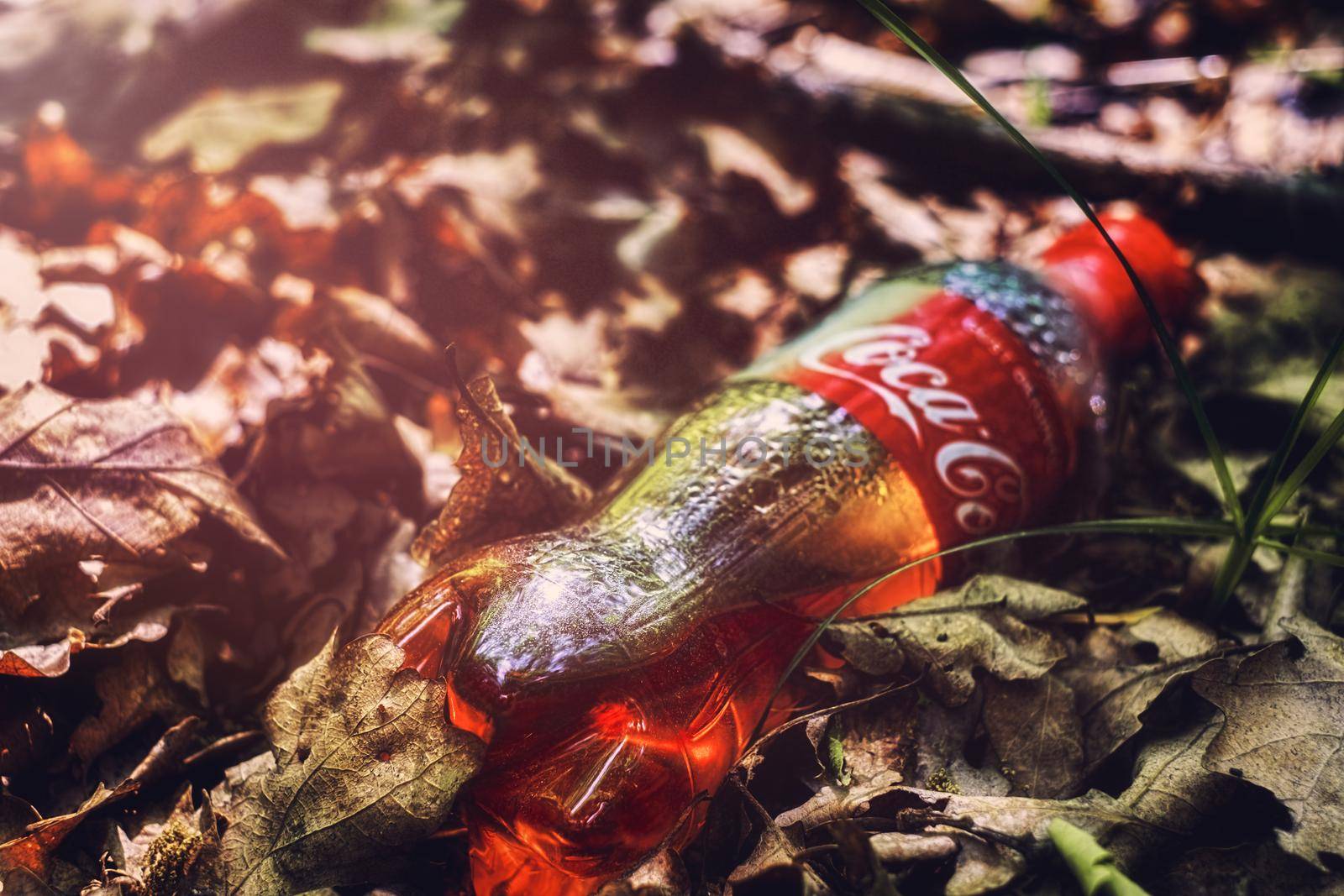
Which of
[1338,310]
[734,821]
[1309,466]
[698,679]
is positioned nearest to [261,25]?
[698,679]

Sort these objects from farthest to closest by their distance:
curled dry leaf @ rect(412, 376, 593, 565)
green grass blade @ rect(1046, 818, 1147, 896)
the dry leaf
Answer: the dry leaf → curled dry leaf @ rect(412, 376, 593, 565) → green grass blade @ rect(1046, 818, 1147, 896)

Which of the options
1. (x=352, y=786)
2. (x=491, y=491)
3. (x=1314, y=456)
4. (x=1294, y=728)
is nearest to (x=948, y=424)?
(x=1314, y=456)

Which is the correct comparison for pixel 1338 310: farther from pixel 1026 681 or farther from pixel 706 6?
pixel 706 6

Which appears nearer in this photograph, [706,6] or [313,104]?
[313,104]

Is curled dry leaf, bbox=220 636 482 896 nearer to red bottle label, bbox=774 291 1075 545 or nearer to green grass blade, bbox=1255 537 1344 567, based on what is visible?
red bottle label, bbox=774 291 1075 545

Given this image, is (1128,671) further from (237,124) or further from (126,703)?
(237,124)

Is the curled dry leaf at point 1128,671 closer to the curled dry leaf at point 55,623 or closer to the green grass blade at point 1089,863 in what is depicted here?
the green grass blade at point 1089,863

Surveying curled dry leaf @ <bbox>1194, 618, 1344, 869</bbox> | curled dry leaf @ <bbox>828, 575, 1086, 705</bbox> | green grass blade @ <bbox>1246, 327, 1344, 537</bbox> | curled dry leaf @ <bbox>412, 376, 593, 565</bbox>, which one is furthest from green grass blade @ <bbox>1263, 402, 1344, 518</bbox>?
curled dry leaf @ <bbox>412, 376, 593, 565</bbox>
